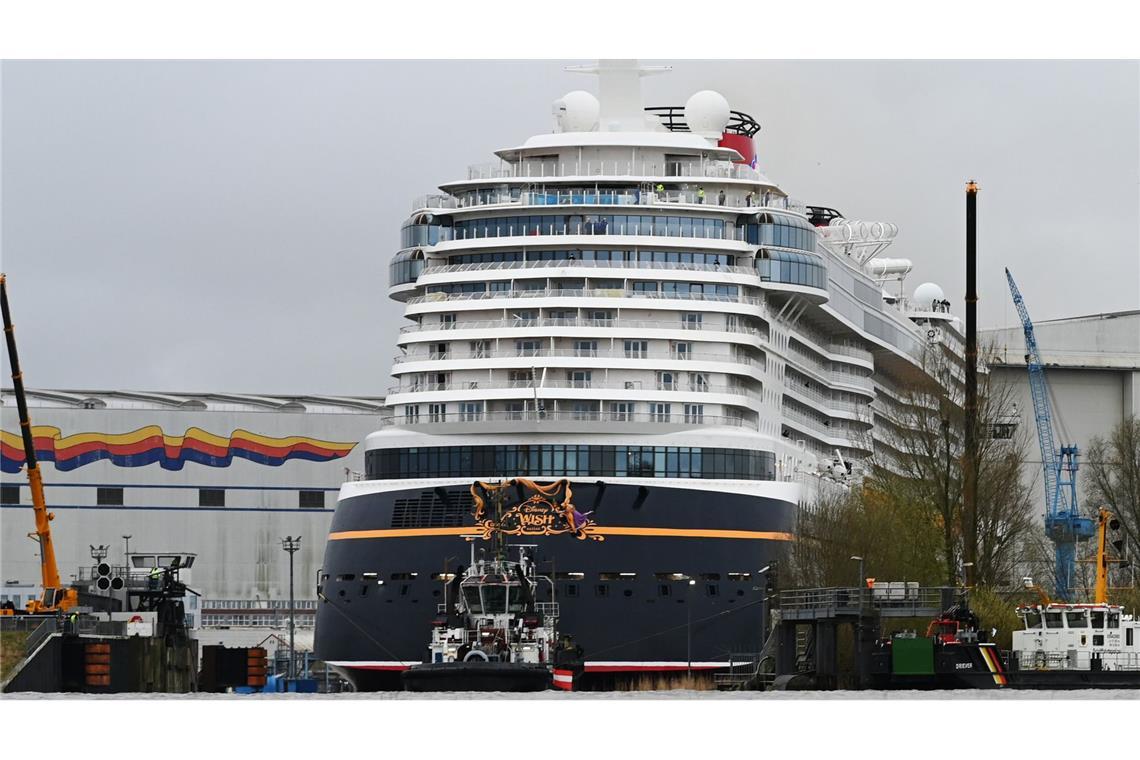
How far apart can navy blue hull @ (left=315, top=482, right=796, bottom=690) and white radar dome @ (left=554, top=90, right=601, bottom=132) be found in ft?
62.3

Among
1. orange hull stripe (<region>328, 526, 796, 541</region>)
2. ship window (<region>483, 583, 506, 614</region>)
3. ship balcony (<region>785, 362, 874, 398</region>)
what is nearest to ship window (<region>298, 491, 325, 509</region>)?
ship balcony (<region>785, 362, 874, 398</region>)

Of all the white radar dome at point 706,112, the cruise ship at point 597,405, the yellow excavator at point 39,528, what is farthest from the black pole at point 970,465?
the yellow excavator at point 39,528

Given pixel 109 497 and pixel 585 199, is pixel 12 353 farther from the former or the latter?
pixel 109 497

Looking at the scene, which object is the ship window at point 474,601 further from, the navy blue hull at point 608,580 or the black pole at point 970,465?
the black pole at point 970,465

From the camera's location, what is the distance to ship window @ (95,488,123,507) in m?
154

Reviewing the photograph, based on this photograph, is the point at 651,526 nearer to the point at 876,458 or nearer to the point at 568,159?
the point at 568,159

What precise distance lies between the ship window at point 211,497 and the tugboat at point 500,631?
7625 centimetres

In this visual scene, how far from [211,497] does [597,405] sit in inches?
2858

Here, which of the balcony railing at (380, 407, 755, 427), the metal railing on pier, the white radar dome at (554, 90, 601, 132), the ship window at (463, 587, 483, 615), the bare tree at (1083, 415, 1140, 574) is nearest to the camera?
the metal railing on pier

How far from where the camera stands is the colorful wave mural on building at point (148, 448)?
6033 inches

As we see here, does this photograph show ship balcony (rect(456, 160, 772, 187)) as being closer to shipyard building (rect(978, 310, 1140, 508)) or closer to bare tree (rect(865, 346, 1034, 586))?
bare tree (rect(865, 346, 1034, 586))

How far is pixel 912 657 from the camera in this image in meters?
71.5

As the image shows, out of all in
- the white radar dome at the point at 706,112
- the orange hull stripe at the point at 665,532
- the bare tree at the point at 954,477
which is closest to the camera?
the orange hull stripe at the point at 665,532

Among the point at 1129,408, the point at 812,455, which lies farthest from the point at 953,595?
the point at 1129,408
